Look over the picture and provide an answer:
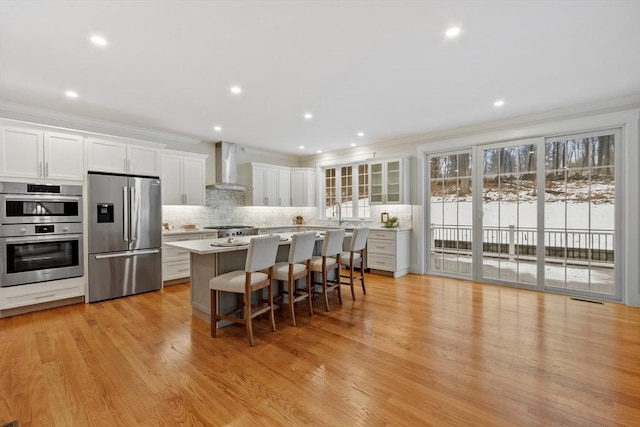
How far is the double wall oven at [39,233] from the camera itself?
139 inches

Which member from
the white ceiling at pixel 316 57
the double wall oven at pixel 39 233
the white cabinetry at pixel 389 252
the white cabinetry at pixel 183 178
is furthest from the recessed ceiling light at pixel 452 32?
the double wall oven at pixel 39 233

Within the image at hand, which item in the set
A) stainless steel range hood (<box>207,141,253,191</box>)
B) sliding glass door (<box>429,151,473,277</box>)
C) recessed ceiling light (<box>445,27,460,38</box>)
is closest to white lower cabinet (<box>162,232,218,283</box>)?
stainless steel range hood (<box>207,141,253,191</box>)

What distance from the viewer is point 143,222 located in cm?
455

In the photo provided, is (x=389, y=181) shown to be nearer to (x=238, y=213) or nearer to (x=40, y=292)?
(x=238, y=213)

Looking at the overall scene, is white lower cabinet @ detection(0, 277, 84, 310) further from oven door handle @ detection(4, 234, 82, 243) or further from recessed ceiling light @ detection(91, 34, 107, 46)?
recessed ceiling light @ detection(91, 34, 107, 46)

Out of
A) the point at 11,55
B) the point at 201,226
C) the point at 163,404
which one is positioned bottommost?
the point at 163,404

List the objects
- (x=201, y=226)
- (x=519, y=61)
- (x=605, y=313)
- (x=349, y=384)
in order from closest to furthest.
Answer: (x=349, y=384) → (x=519, y=61) → (x=605, y=313) → (x=201, y=226)

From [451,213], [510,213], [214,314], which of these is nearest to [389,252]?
[451,213]

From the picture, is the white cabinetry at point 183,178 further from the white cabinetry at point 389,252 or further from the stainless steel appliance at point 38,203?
the white cabinetry at point 389,252

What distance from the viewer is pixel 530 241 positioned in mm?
4660

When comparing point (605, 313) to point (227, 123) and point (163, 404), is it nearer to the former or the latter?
point (163, 404)

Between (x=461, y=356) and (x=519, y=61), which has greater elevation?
(x=519, y=61)

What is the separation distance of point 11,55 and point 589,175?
266 inches

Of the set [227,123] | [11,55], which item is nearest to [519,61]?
[227,123]
